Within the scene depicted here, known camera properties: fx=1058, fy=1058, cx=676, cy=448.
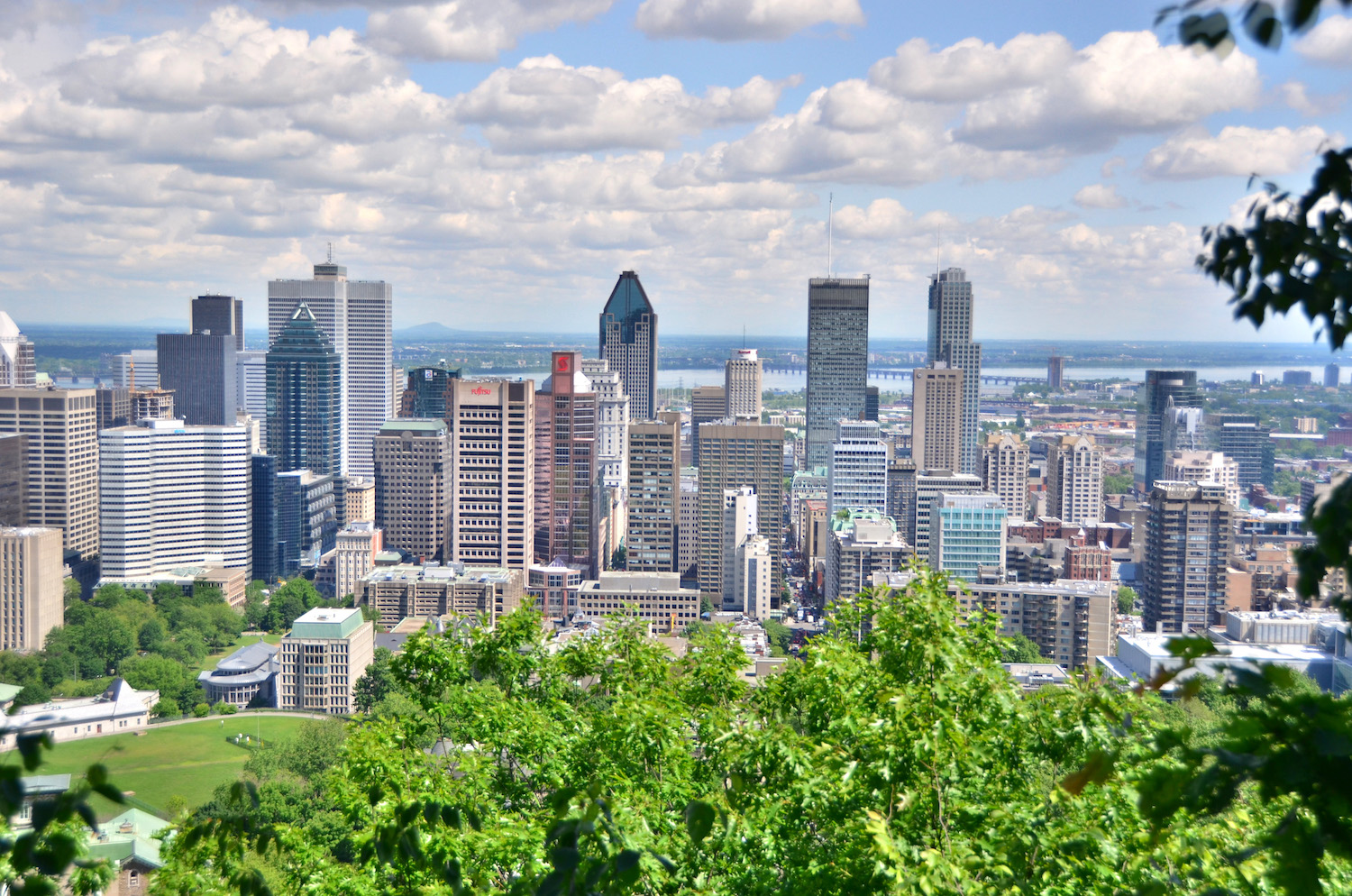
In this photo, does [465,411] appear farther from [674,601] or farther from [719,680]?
[719,680]

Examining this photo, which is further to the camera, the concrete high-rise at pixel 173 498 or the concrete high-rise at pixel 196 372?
the concrete high-rise at pixel 196 372

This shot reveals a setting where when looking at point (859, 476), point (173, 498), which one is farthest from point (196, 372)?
point (859, 476)

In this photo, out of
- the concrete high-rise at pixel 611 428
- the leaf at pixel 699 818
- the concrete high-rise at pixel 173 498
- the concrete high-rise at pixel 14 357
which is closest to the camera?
the leaf at pixel 699 818

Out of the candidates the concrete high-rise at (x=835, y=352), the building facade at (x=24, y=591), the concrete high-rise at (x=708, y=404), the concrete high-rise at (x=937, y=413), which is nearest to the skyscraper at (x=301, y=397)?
the building facade at (x=24, y=591)

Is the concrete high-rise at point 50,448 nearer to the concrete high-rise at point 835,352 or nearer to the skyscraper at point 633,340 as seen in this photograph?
the concrete high-rise at point 835,352

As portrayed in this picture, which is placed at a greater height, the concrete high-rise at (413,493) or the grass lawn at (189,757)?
the concrete high-rise at (413,493)

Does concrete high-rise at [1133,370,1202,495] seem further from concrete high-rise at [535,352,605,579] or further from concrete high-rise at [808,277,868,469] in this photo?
concrete high-rise at [535,352,605,579]
